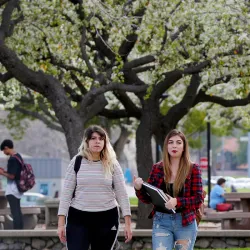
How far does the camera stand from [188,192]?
906 cm

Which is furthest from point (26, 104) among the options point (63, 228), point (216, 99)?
point (63, 228)

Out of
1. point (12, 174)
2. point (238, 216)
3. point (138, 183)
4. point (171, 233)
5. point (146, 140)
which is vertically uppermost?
point (146, 140)

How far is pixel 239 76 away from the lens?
18406mm

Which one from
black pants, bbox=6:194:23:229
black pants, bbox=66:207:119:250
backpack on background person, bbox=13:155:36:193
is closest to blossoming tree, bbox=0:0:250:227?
backpack on background person, bbox=13:155:36:193

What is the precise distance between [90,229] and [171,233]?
0.73 metres

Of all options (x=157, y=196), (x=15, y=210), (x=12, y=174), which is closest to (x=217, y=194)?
(x=15, y=210)

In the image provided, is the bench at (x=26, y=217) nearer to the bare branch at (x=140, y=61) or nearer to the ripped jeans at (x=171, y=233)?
the bare branch at (x=140, y=61)

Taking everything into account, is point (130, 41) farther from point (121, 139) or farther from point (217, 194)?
point (121, 139)

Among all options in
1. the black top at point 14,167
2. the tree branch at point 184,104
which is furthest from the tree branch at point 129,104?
the black top at point 14,167

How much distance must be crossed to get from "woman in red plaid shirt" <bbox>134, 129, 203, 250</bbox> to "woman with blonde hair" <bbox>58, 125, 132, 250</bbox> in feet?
0.84

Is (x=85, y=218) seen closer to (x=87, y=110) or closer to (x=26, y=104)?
(x=87, y=110)

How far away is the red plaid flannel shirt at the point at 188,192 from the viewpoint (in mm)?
8969

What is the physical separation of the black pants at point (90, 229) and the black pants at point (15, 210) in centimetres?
869

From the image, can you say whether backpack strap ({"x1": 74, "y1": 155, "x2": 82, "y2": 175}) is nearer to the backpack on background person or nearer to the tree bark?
the backpack on background person
